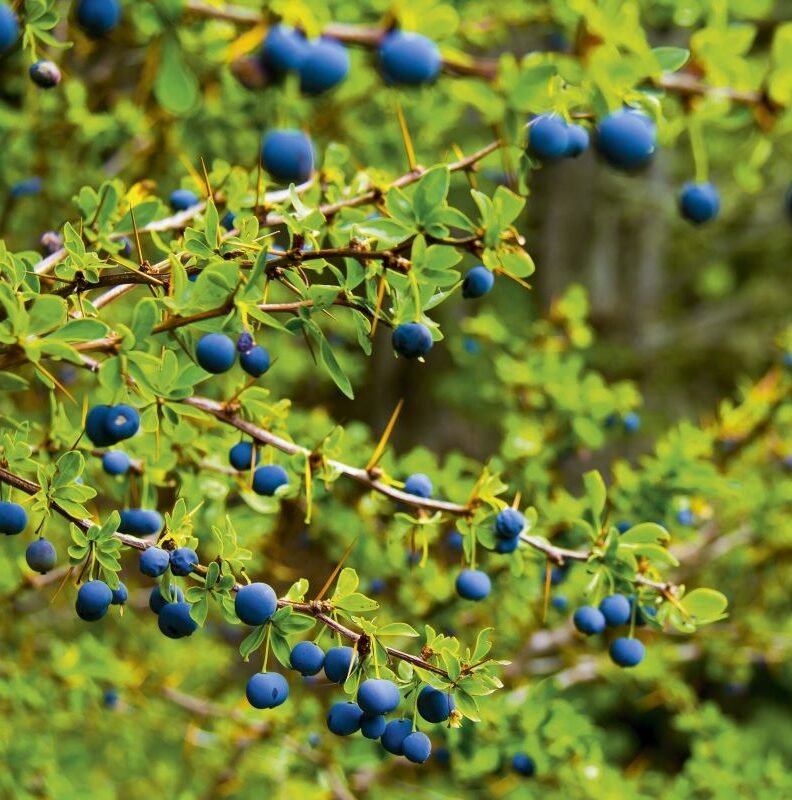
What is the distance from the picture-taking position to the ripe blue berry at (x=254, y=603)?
3.27 feet

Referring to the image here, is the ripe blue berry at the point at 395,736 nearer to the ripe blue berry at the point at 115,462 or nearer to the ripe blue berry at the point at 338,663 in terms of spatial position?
the ripe blue berry at the point at 338,663

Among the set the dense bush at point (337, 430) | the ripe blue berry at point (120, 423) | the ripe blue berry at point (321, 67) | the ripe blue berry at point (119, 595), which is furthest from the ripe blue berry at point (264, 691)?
the ripe blue berry at point (321, 67)

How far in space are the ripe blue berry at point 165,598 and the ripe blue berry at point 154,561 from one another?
3 centimetres

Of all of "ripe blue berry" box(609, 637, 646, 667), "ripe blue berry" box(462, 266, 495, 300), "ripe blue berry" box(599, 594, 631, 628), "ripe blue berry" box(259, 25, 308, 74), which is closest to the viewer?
"ripe blue berry" box(259, 25, 308, 74)

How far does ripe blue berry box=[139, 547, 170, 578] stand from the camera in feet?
3.42

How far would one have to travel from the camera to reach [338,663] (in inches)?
41.1

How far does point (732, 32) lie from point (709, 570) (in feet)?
10.4

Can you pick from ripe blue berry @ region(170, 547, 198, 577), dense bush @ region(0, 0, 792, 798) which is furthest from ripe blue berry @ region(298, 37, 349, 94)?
ripe blue berry @ region(170, 547, 198, 577)

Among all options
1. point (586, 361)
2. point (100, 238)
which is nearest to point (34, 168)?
point (100, 238)

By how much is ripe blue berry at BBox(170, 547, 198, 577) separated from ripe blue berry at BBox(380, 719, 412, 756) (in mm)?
320

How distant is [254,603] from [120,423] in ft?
0.88

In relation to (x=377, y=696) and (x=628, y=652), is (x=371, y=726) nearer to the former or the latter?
(x=377, y=696)

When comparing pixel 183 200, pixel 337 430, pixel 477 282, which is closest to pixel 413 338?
pixel 477 282

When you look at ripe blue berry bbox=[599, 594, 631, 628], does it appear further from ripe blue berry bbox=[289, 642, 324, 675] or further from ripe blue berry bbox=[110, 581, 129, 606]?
ripe blue berry bbox=[110, 581, 129, 606]
